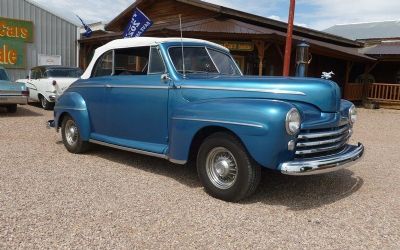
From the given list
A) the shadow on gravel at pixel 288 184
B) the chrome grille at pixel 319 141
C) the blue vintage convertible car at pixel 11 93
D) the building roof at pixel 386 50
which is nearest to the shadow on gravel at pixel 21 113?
the blue vintage convertible car at pixel 11 93

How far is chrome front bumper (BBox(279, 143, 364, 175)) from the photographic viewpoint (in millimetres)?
3936

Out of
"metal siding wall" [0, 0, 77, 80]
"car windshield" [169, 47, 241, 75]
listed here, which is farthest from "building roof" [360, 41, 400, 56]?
"car windshield" [169, 47, 241, 75]

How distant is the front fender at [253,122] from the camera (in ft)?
12.9

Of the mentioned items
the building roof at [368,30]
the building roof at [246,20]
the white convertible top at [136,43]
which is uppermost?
the building roof at [368,30]

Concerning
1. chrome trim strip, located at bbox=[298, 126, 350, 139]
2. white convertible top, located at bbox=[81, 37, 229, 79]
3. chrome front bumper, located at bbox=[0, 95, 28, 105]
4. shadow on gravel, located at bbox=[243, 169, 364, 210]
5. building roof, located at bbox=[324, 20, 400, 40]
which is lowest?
shadow on gravel, located at bbox=[243, 169, 364, 210]

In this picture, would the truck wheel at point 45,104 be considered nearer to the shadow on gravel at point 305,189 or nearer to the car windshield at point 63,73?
the car windshield at point 63,73

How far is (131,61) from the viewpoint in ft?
20.1

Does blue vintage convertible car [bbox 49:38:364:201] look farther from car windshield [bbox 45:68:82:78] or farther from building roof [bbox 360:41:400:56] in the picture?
building roof [bbox 360:41:400:56]

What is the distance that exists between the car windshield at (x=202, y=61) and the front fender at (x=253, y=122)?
2.75ft

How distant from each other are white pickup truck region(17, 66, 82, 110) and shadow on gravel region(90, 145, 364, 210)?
721 centimetres

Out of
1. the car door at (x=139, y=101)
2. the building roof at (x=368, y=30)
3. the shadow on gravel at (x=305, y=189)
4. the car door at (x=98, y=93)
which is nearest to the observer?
the shadow on gravel at (x=305, y=189)

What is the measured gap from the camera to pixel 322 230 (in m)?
3.75

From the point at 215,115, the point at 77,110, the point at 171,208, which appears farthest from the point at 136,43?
the point at 171,208

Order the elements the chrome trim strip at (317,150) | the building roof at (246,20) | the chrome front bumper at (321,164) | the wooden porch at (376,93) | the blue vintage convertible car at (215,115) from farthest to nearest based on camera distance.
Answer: the wooden porch at (376,93) < the building roof at (246,20) < the chrome trim strip at (317,150) < the blue vintage convertible car at (215,115) < the chrome front bumper at (321,164)
